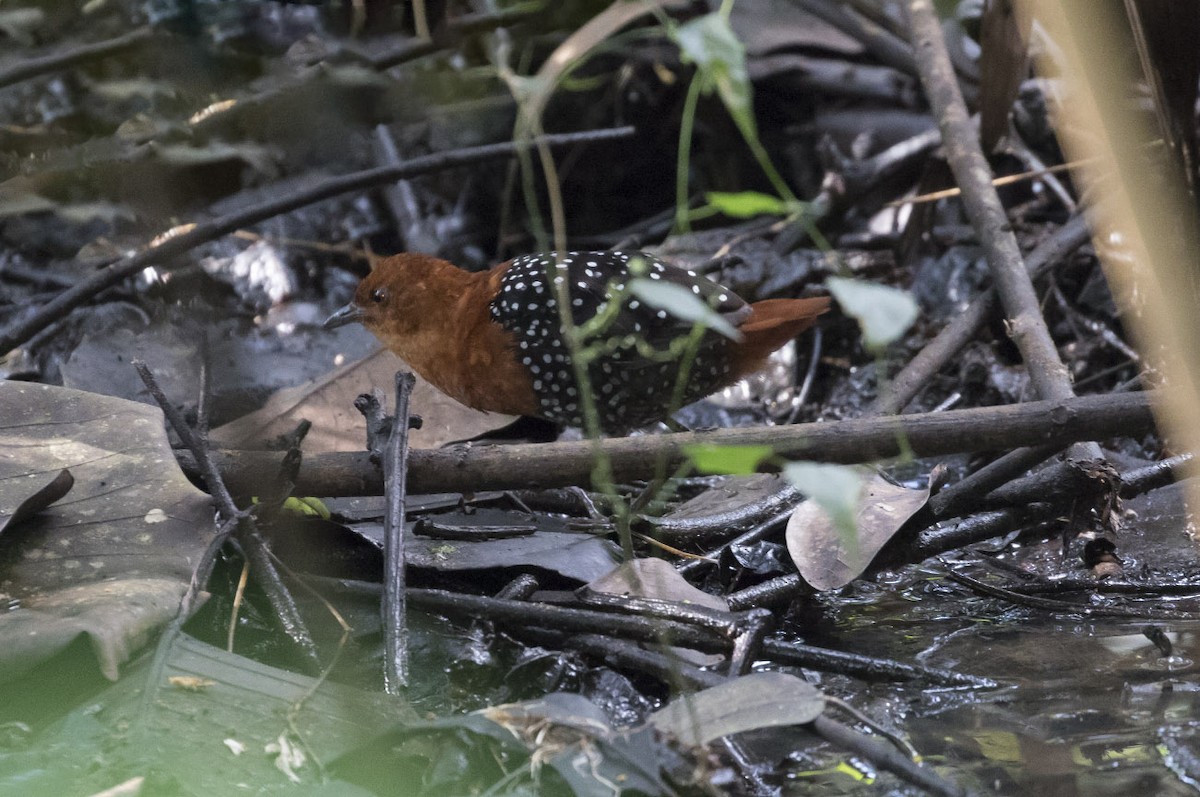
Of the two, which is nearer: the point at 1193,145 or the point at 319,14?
the point at 1193,145

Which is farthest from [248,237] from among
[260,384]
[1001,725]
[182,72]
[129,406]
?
[1001,725]

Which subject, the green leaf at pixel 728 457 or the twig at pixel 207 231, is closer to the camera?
the green leaf at pixel 728 457

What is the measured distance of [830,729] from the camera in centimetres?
184

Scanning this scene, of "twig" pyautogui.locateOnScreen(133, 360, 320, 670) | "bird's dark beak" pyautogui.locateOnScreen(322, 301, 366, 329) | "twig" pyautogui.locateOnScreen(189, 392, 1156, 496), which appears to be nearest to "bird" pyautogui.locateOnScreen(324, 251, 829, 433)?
"bird's dark beak" pyautogui.locateOnScreen(322, 301, 366, 329)

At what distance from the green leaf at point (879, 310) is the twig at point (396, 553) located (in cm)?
117

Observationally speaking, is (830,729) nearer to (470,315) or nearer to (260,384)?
(470,315)

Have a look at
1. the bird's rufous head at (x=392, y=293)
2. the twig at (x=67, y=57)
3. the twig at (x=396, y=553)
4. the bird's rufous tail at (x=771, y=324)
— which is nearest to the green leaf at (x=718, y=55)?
the twig at (x=396, y=553)

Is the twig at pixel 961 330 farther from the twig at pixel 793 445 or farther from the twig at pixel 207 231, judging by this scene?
the twig at pixel 207 231

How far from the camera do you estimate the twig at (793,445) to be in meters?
2.34

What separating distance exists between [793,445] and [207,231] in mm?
2067

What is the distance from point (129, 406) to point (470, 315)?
1.31 metres

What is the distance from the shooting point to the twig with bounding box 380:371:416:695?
2.21 metres

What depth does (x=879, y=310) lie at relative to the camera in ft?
4.54

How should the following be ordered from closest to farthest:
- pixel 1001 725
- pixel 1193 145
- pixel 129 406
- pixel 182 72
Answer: pixel 1001 725
pixel 129 406
pixel 1193 145
pixel 182 72
